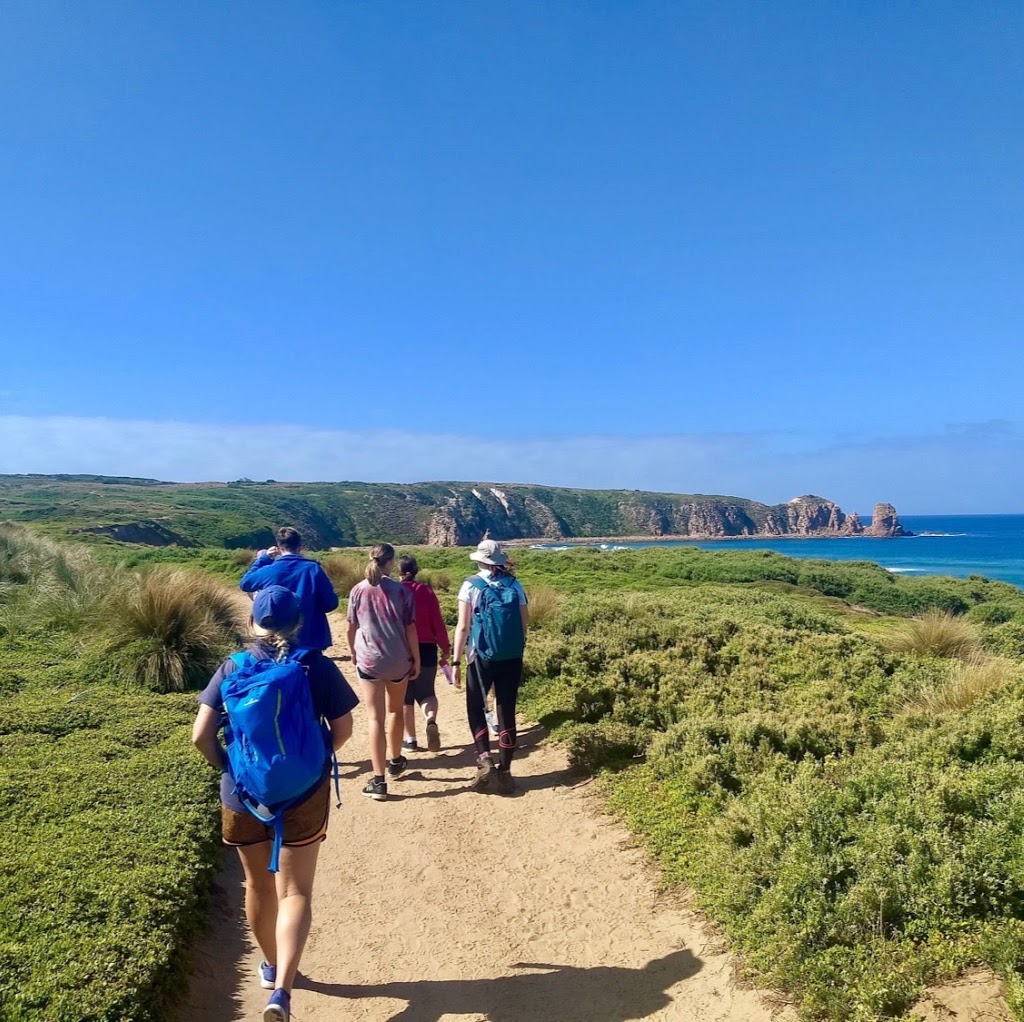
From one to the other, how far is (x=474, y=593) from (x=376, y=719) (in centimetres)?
126

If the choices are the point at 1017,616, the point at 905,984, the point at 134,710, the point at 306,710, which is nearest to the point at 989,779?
the point at 905,984

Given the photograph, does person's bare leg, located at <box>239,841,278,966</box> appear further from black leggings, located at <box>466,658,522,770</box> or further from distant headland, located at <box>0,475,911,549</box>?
distant headland, located at <box>0,475,911,549</box>

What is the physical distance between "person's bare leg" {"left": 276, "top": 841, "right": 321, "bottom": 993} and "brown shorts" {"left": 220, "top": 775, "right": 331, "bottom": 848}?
0.07 m

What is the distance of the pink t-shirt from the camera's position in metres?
5.61

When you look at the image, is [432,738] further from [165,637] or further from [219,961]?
[165,637]

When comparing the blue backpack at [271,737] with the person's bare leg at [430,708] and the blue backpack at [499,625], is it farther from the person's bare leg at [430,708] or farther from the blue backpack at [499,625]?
the person's bare leg at [430,708]

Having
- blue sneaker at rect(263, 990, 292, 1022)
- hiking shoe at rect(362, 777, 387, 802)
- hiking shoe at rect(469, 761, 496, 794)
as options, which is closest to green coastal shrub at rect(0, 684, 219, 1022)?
blue sneaker at rect(263, 990, 292, 1022)

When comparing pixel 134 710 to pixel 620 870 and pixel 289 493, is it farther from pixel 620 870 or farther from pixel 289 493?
pixel 289 493

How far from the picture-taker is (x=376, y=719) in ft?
18.4

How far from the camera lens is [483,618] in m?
5.64

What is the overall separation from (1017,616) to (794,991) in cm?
1788

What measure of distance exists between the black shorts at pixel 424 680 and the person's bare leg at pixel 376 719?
958 mm

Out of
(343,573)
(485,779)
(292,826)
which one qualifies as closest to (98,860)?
(292,826)

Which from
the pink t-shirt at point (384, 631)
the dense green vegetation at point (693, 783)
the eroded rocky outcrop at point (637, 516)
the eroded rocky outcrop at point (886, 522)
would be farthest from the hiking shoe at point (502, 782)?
the eroded rocky outcrop at point (886, 522)
